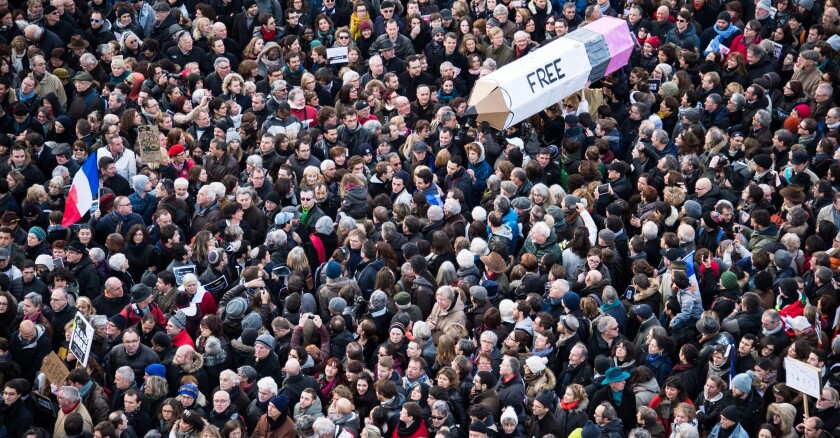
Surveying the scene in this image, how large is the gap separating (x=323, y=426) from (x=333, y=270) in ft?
8.20

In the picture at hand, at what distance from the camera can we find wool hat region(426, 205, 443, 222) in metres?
14.8

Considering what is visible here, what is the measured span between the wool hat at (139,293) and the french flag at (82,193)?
1648mm

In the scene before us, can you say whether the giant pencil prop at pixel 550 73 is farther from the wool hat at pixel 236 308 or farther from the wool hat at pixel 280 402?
the wool hat at pixel 280 402

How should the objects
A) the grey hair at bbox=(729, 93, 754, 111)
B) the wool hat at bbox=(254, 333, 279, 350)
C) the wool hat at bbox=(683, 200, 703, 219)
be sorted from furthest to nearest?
the grey hair at bbox=(729, 93, 754, 111) → the wool hat at bbox=(683, 200, 703, 219) → the wool hat at bbox=(254, 333, 279, 350)

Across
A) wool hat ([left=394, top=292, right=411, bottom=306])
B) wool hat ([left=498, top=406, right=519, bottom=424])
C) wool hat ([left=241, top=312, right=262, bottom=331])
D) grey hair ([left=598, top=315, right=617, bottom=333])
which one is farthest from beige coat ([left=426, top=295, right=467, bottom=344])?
wool hat ([left=241, top=312, right=262, bottom=331])

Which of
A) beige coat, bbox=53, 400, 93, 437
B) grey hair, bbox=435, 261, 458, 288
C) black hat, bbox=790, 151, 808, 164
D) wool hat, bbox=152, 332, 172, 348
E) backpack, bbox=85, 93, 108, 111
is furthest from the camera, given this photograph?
backpack, bbox=85, 93, 108, 111

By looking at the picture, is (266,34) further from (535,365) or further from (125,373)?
(535,365)

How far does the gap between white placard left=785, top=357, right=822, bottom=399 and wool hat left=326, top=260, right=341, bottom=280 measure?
14.7 feet

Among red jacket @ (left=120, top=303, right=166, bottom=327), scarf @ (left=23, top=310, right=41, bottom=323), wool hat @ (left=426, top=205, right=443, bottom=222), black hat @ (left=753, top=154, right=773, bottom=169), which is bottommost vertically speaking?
black hat @ (left=753, top=154, right=773, bottom=169)

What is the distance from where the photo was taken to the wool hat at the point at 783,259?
45.1ft

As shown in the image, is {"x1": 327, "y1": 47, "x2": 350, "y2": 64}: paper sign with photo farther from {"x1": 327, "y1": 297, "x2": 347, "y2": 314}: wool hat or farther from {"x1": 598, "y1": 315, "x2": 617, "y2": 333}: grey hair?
{"x1": 598, "y1": 315, "x2": 617, "y2": 333}: grey hair

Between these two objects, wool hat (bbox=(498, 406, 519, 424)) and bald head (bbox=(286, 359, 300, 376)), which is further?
bald head (bbox=(286, 359, 300, 376))

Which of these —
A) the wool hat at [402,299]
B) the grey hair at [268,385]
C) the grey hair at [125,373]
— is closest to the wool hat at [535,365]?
the wool hat at [402,299]

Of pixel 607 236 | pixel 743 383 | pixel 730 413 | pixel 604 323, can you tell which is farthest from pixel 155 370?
pixel 743 383
